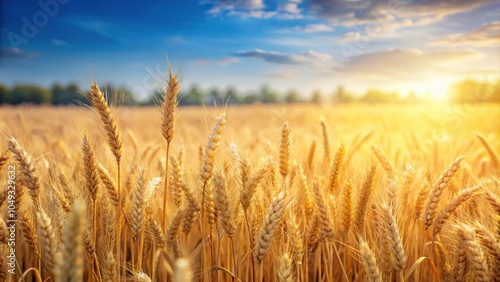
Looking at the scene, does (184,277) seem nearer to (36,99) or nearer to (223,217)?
(223,217)

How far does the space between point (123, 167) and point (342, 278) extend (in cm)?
181

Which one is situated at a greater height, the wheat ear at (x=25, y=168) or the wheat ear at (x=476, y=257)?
the wheat ear at (x=25, y=168)

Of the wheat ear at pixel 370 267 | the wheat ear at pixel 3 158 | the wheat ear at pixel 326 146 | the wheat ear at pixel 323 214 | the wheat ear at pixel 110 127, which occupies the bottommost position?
the wheat ear at pixel 370 267

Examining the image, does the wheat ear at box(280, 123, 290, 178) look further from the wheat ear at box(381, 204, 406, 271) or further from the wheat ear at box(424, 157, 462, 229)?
the wheat ear at box(424, 157, 462, 229)

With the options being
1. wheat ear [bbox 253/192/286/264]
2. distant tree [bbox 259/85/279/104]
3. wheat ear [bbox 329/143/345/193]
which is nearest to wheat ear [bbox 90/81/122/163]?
wheat ear [bbox 253/192/286/264]

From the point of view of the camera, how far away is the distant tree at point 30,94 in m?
39.8

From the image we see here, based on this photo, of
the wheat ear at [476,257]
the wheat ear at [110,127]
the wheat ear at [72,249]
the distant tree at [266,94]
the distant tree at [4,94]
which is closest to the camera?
the wheat ear at [72,249]

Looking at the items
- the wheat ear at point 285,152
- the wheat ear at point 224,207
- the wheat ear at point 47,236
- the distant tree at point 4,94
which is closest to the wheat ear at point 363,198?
the wheat ear at point 285,152

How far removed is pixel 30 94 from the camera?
44.7 meters

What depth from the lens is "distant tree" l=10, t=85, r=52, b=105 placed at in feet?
131

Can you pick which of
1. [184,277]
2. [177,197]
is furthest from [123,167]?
[184,277]

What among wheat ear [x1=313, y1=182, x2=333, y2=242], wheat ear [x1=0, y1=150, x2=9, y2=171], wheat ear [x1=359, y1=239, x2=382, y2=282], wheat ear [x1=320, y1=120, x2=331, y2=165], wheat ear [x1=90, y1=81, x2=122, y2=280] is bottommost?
wheat ear [x1=359, y1=239, x2=382, y2=282]

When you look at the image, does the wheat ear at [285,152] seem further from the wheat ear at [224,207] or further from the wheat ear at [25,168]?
the wheat ear at [25,168]

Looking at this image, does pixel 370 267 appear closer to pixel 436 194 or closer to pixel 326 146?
pixel 436 194
